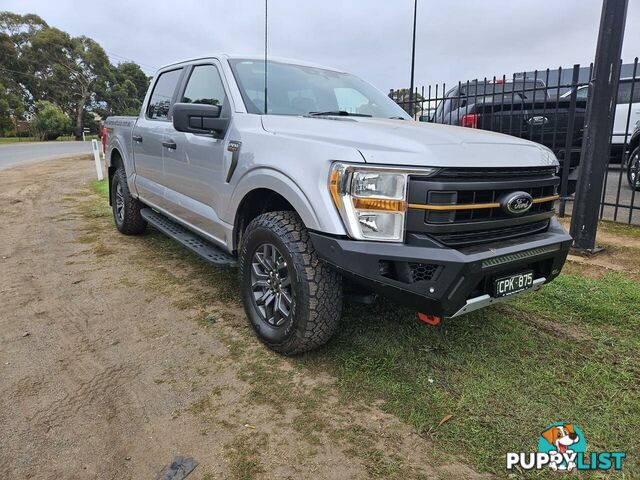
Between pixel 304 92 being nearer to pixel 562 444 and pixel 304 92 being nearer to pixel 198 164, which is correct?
pixel 198 164

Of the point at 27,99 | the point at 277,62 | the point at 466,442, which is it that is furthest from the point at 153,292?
the point at 27,99

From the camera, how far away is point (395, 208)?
7.57ft

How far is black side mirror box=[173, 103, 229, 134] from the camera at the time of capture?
10.3 feet

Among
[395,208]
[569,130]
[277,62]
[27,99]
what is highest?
[27,99]

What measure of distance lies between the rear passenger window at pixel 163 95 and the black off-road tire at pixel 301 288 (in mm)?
2330

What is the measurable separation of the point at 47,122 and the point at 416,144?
5055 cm

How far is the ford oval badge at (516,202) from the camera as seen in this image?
8.25 feet

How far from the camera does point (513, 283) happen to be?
254 cm

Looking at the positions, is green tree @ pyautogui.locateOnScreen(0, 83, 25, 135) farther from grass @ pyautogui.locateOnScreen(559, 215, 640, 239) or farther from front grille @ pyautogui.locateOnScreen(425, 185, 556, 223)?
front grille @ pyautogui.locateOnScreen(425, 185, 556, 223)

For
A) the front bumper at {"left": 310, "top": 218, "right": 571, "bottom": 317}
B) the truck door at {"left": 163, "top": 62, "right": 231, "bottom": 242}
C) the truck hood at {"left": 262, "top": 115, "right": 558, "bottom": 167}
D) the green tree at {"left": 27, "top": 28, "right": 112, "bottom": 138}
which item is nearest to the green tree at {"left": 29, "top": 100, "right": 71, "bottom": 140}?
the green tree at {"left": 27, "top": 28, "right": 112, "bottom": 138}

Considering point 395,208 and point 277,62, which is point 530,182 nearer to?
point 395,208

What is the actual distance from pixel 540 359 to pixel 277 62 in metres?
2.94

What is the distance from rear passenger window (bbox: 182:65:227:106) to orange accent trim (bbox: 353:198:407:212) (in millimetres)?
1732

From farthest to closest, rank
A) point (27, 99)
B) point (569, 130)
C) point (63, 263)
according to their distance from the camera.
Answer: point (27, 99)
point (569, 130)
point (63, 263)
